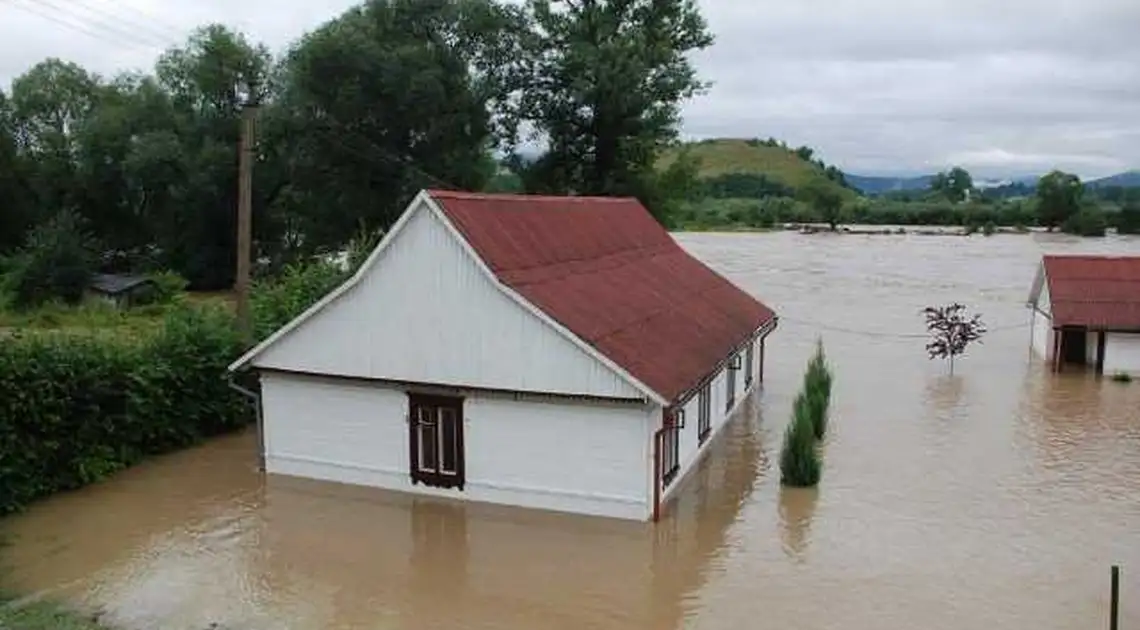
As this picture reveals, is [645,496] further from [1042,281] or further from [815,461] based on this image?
[1042,281]

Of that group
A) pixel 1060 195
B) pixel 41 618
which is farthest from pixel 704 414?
pixel 1060 195

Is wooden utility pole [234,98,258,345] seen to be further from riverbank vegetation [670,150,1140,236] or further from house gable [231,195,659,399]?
riverbank vegetation [670,150,1140,236]

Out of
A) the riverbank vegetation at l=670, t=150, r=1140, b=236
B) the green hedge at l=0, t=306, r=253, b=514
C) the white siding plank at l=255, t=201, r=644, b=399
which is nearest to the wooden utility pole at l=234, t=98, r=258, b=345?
the green hedge at l=0, t=306, r=253, b=514

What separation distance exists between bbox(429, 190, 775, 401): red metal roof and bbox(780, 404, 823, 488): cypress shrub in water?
5.65 feet

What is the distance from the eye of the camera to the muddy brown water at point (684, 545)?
11461mm

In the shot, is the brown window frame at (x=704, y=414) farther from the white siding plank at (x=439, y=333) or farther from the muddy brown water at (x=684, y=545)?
the white siding plank at (x=439, y=333)

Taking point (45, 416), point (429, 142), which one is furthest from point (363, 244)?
point (45, 416)

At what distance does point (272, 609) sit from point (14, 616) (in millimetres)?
2593

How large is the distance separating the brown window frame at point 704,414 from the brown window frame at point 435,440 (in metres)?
4.46

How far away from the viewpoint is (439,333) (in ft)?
48.2

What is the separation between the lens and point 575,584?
1227 cm

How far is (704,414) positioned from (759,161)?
550 feet

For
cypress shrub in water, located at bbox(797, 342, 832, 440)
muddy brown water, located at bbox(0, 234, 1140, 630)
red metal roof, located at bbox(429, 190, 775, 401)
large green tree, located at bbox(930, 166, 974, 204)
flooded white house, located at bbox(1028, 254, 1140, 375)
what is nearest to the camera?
muddy brown water, located at bbox(0, 234, 1140, 630)

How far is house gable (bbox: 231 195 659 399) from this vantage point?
551 inches
